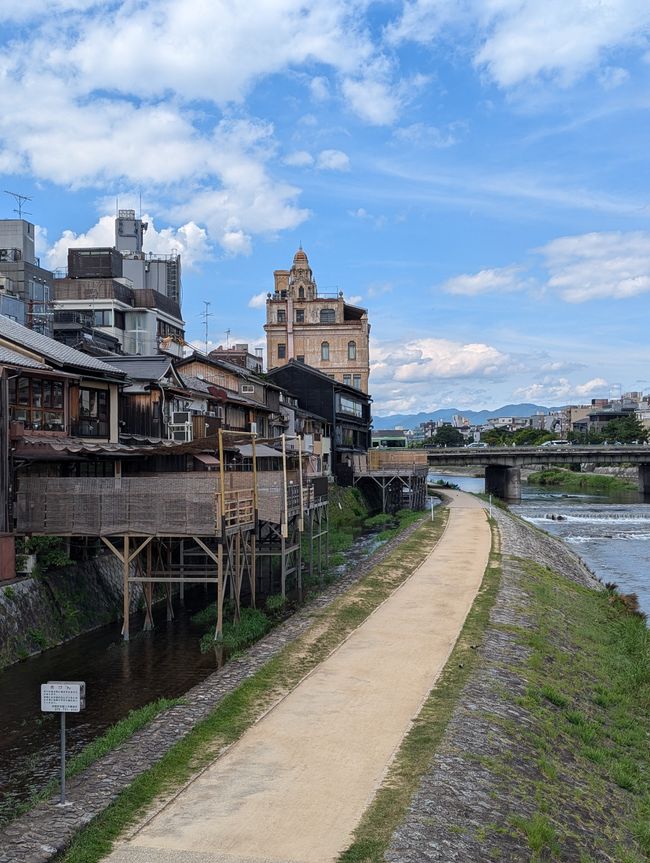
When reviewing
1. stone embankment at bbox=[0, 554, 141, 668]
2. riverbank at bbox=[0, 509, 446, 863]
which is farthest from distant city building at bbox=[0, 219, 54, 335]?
riverbank at bbox=[0, 509, 446, 863]

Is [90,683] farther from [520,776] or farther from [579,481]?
[579,481]

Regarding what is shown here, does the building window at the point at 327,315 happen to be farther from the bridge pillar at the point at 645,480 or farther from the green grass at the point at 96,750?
the green grass at the point at 96,750

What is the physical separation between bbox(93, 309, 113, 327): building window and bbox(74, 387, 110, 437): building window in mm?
39054

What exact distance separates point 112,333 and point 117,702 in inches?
2092

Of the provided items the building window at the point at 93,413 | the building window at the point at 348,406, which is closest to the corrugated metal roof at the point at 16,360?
the building window at the point at 93,413

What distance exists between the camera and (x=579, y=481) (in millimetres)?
123250

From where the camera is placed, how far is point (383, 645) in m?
20.5

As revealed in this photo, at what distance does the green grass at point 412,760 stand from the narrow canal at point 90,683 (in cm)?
609

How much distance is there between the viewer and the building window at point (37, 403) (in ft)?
86.3

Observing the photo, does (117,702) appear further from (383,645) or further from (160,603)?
(160,603)

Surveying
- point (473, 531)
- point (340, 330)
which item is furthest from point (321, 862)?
point (340, 330)

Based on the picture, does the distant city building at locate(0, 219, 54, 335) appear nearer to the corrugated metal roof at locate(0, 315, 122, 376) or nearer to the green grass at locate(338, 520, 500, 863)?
the corrugated metal roof at locate(0, 315, 122, 376)

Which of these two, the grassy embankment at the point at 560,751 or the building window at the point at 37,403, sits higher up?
the building window at the point at 37,403

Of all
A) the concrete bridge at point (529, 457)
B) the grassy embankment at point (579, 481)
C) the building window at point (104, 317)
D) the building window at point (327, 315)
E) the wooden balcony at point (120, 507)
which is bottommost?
the grassy embankment at point (579, 481)
